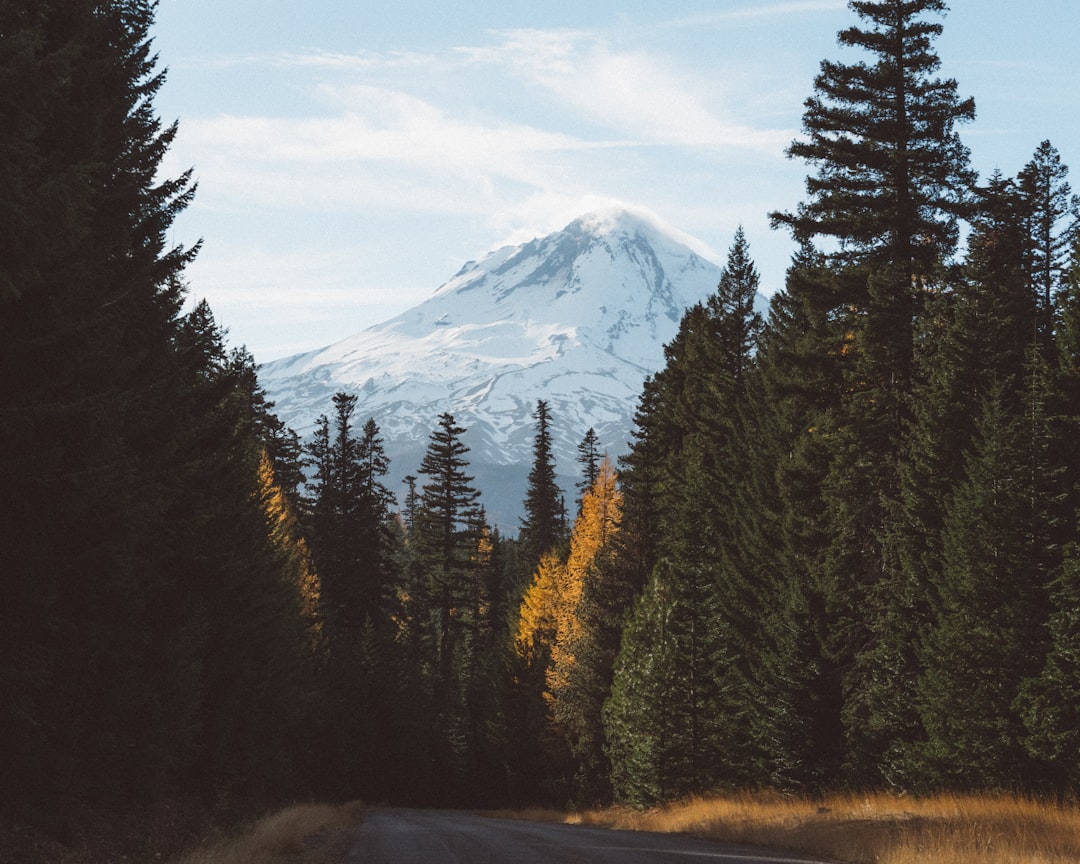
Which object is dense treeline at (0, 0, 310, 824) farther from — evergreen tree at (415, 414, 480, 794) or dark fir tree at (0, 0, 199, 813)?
evergreen tree at (415, 414, 480, 794)

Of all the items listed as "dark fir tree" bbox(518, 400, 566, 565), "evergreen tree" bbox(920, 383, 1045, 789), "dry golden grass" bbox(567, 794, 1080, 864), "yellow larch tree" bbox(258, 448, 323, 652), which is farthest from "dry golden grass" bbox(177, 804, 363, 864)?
"dark fir tree" bbox(518, 400, 566, 565)

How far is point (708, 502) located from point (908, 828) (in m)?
20.7

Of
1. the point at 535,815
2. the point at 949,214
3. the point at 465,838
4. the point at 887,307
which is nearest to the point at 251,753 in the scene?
the point at 465,838

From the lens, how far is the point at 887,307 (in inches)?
883

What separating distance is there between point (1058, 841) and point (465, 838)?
37.2 feet

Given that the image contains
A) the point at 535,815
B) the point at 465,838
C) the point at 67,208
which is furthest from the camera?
the point at 535,815

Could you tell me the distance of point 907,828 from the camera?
15.8m

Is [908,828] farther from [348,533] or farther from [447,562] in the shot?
[447,562]

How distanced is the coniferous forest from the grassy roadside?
303 cm

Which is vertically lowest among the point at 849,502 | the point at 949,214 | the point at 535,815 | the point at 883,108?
the point at 535,815

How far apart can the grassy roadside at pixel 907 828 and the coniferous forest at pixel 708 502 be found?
3.03 meters

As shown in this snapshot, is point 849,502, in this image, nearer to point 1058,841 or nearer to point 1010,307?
point 1010,307

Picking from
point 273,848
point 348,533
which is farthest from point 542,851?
point 348,533

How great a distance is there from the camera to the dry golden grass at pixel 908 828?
13.0 meters
